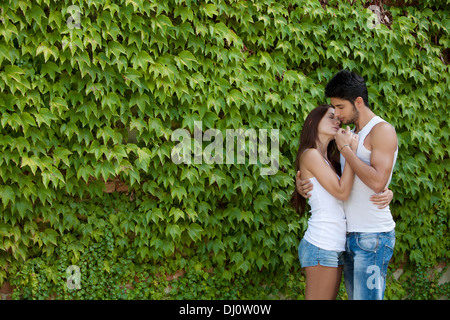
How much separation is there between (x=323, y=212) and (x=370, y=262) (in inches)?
14.7

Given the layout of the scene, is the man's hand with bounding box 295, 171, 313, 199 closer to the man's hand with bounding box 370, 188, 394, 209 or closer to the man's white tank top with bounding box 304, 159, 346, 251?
the man's white tank top with bounding box 304, 159, 346, 251

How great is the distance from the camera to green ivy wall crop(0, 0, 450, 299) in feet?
10.6

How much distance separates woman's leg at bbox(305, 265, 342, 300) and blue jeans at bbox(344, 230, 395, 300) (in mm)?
127

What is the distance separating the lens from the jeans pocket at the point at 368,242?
2359mm

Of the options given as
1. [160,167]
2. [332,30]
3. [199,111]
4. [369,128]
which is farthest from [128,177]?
[332,30]

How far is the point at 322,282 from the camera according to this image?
2381 mm

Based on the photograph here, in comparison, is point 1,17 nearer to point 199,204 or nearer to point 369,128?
point 199,204

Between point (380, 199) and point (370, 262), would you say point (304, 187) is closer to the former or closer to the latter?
point (380, 199)

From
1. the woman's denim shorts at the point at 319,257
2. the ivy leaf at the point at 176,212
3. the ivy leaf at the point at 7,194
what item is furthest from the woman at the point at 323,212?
the ivy leaf at the point at 7,194

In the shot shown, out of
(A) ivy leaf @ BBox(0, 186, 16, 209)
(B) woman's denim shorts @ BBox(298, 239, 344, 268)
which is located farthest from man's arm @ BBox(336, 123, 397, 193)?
(A) ivy leaf @ BBox(0, 186, 16, 209)

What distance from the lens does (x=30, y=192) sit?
323 cm

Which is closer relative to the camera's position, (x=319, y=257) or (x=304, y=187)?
(x=319, y=257)

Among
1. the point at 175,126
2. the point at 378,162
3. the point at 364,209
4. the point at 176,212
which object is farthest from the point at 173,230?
the point at 378,162

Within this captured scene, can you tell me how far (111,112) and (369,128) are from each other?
200cm
